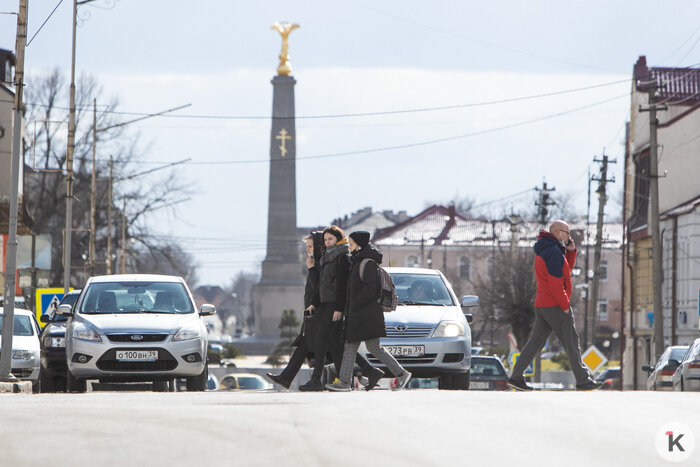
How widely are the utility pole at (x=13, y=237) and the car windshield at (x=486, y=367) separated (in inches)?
380

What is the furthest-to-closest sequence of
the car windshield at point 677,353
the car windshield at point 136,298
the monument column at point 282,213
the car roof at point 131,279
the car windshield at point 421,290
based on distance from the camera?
the monument column at point 282,213
the car windshield at point 677,353
the car roof at point 131,279
the car windshield at point 421,290
the car windshield at point 136,298

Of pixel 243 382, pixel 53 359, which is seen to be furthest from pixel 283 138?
pixel 53 359

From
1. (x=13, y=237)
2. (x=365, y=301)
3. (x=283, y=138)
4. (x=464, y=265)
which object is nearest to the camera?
(x=365, y=301)

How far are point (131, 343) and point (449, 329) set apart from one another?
389 centimetres

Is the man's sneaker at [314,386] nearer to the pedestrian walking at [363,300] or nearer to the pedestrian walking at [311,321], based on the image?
the pedestrian walking at [311,321]

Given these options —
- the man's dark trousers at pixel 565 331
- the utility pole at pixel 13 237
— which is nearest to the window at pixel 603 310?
the utility pole at pixel 13 237

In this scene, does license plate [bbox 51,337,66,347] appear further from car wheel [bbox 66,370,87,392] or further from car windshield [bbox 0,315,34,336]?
car windshield [bbox 0,315,34,336]

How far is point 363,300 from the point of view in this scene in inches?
596

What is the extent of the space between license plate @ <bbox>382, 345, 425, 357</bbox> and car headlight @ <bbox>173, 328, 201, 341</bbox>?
2372 millimetres

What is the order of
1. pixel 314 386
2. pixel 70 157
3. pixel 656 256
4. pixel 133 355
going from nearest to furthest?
pixel 314 386 → pixel 133 355 → pixel 70 157 → pixel 656 256

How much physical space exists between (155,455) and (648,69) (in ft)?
182

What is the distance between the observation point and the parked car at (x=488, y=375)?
86.9 ft

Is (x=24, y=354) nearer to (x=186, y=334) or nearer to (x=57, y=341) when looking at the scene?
(x=57, y=341)

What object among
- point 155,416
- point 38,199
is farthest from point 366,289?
point 38,199
